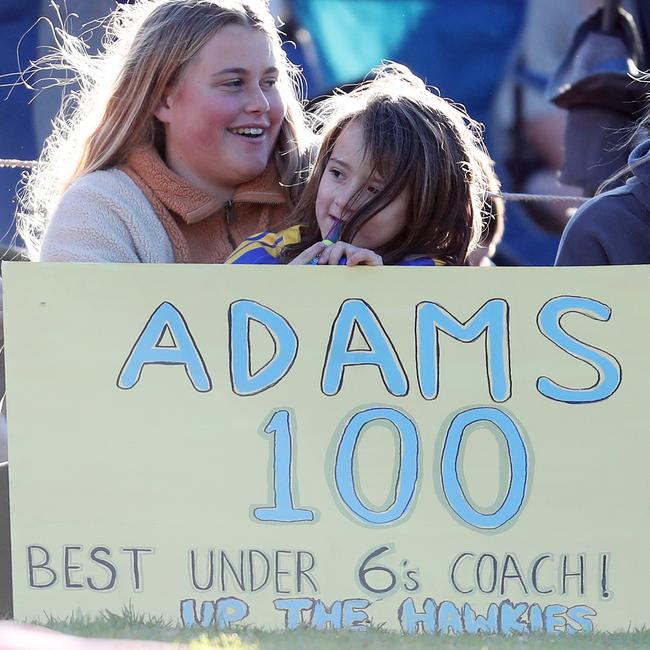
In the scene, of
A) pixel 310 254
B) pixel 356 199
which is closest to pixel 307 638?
pixel 310 254

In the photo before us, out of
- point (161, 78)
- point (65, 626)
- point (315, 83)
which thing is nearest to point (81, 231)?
point (161, 78)

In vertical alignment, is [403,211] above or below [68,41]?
below

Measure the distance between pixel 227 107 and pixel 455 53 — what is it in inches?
75.4

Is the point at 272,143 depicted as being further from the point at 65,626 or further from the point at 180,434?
the point at 65,626

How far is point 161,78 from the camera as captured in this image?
247cm

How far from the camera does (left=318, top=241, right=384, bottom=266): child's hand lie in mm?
1960

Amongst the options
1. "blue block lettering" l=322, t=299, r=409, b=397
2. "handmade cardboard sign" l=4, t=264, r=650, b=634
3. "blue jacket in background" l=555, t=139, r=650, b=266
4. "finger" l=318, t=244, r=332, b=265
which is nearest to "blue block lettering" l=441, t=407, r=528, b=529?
"handmade cardboard sign" l=4, t=264, r=650, b=634

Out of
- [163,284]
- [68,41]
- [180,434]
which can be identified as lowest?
[180,434]

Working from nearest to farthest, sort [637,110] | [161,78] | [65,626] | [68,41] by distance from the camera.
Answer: [65,626] < [161,78] < [68,41] < [637,110]

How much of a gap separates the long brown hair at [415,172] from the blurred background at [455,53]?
1.84 metres

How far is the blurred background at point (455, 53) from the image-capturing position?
4.12 metres

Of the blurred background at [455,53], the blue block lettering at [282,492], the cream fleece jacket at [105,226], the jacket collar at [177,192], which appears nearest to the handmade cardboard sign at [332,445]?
the blue block lettering at [282,492]

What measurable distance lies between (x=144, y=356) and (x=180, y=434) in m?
0.13

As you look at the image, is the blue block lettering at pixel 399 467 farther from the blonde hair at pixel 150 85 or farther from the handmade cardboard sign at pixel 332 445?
the blonde hair at pixel 150 85
